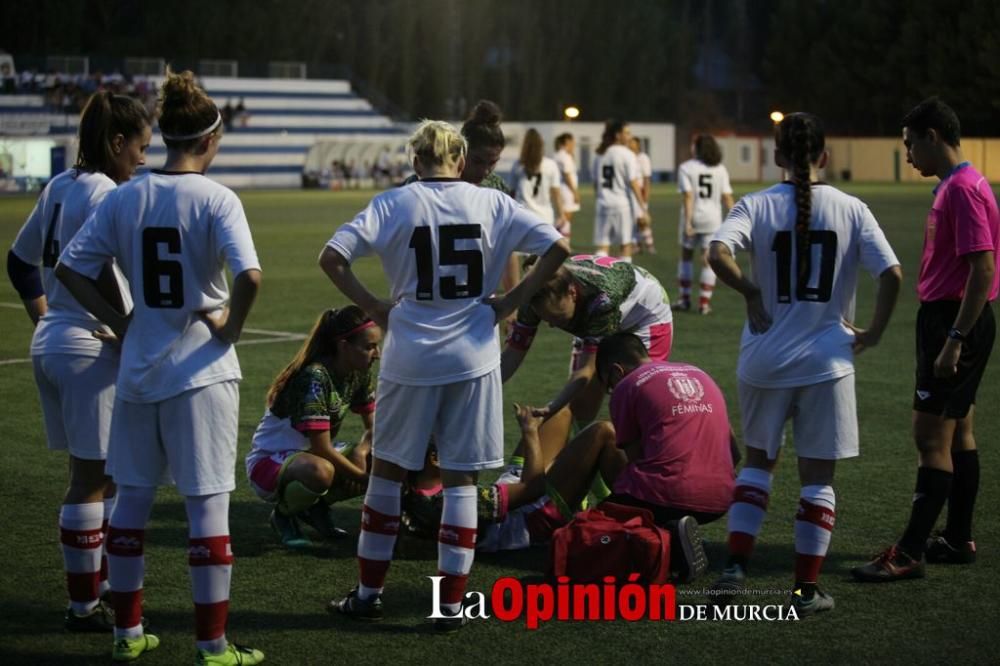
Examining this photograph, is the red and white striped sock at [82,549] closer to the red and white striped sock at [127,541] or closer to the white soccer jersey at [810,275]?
the red and white striped sock at [127,541]

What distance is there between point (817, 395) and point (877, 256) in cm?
60

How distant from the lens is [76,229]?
5293 millimetres

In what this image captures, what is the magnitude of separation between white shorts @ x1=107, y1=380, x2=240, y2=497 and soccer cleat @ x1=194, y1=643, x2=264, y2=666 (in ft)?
1.90

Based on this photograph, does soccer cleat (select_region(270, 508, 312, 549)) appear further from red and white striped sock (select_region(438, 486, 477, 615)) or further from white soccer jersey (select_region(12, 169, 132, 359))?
white soccer jersey (select_region(12, 169, 132, 359))

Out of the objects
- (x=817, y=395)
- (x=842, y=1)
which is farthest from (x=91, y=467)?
(x=842, y=1)

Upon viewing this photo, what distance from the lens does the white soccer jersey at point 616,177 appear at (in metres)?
17.7

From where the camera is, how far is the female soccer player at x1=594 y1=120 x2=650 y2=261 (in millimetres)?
17750

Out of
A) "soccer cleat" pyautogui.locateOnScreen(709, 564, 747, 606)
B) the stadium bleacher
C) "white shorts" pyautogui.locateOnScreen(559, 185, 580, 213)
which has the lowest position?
"soccer cleat" pyautogui.locateOnScreen(709, 564, 747, 606)

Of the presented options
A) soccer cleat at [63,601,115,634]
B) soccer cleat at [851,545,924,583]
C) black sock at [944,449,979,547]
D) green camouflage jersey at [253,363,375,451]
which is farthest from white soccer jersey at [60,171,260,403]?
black sock at [944,449,979,547]

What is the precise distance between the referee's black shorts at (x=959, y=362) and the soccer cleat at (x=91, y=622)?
3.53 metres

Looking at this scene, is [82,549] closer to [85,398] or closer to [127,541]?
[127,541]

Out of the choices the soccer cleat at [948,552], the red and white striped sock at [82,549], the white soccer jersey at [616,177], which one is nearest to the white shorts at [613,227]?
the white soccer jersey at [616,177]

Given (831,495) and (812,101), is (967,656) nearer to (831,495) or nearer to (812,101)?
(831,495)

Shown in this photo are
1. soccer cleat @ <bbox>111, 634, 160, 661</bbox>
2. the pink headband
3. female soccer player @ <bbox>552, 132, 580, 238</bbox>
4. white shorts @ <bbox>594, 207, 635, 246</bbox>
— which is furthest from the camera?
female soccer player @ <bbox>552, 132, 580, 238</bbox>
